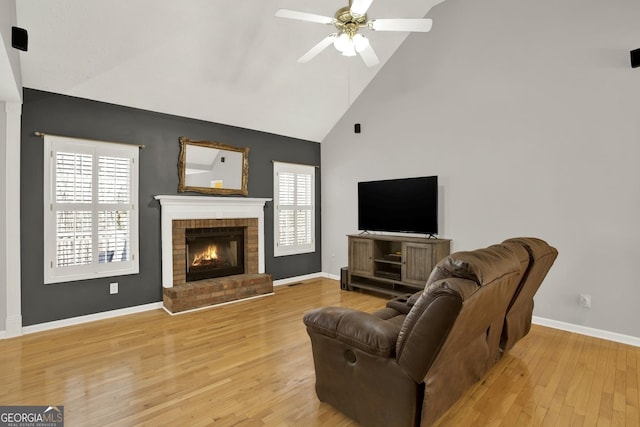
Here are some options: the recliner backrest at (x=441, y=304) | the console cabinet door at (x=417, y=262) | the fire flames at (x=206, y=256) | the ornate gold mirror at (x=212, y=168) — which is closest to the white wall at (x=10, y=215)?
the ornate gold mirror at (x=212, y=168)

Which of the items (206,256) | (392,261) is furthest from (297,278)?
(392,261)

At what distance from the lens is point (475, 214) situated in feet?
14.5

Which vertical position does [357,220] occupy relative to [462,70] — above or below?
below

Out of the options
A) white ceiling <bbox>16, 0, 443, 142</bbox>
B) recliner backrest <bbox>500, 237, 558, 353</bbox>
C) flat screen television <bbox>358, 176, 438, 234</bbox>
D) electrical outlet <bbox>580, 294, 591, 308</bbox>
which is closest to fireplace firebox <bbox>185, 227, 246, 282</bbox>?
white ceiling <bbox>16, 0, 443, 142</bbox>

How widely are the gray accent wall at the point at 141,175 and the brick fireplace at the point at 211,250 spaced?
191 millimetres

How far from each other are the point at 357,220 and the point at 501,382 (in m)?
3.62

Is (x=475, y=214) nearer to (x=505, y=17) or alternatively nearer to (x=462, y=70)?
(x=462, y=70)

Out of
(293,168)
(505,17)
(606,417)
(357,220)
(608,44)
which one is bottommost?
(606,417)

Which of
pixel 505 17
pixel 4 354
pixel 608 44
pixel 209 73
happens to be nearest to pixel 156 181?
pixel 209 73

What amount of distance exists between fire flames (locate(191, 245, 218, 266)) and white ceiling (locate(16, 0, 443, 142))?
201 cm

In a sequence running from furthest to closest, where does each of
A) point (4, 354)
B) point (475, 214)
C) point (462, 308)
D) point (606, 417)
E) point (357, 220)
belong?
point (357, 220) < point (475, 214) < point (4, 354) < point (606, 417) < point (462, 308)

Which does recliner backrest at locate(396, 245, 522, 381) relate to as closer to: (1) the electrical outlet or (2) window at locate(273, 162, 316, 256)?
(1) the electrical outlet

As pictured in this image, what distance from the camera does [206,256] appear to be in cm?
511

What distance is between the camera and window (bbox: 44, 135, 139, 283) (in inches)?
149
